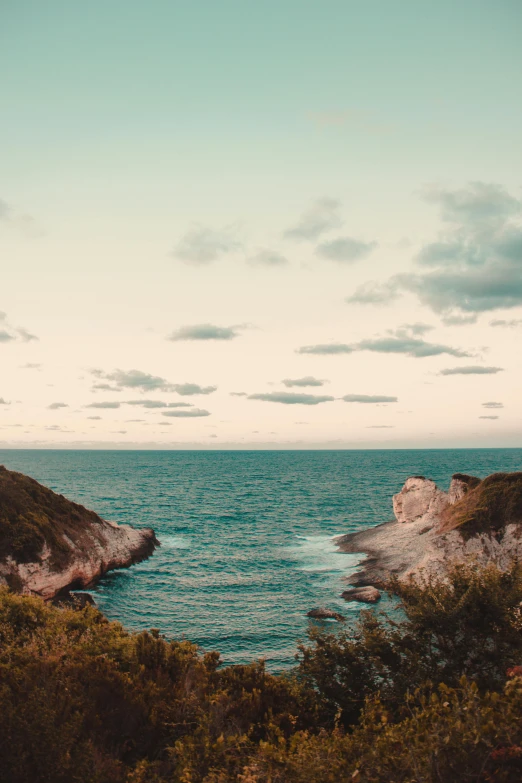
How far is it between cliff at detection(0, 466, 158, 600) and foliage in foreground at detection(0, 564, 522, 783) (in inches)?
669

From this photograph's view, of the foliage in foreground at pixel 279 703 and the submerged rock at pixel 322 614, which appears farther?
the submerged rock at pixel 322 614

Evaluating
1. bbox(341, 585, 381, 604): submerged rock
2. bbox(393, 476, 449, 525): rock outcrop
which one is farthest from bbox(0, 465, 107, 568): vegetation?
bbox(393, 476, 449, 525): rock outcrop

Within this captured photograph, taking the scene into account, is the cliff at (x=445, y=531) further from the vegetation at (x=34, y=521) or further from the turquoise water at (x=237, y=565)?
the vegetation at (x=34, y=521)

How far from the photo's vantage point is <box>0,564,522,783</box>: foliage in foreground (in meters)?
11.8

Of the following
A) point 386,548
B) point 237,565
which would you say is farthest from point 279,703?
point 386,548

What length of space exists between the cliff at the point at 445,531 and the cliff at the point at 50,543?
29110mm

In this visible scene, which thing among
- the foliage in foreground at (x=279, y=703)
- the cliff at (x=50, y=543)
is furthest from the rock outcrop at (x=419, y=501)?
the foliage in foreground at (x=279, y=703)

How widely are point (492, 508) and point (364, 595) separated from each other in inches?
659

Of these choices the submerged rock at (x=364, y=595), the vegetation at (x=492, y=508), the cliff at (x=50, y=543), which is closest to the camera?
the cliff at (x=50, y=543)

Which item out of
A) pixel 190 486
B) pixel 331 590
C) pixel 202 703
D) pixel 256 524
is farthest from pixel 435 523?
pixel 190 486

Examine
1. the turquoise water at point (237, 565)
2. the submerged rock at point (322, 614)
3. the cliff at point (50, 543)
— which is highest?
the cliff at point (50, 543)

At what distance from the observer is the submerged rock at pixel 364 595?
158 feet

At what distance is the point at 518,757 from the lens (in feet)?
35.5

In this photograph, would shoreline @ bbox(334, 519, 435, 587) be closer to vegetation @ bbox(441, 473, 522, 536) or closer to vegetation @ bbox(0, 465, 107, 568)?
vegetation @ bbox(441, 473, 522, 536)
